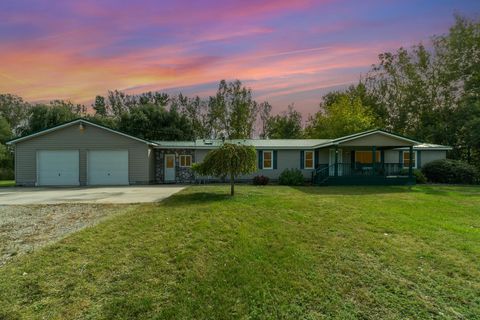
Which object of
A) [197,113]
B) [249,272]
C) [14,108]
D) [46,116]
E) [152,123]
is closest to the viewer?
[249,272]

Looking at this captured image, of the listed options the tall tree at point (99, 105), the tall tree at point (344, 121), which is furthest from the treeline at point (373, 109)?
the tall tree at point (99, 105)

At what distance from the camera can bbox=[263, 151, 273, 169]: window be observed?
19808 mm

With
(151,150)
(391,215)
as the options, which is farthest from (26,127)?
(391,215)

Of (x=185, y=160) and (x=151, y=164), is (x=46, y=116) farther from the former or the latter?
(x=185, y=160)

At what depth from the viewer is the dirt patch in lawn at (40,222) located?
17.5 feet

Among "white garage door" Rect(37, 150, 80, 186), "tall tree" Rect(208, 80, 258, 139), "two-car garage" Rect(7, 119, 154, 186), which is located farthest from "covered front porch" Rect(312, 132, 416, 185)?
"tall tree" Rect(208, 80, 258, 139)

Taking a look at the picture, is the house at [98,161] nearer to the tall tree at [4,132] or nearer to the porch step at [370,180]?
the porch step at [370,180]

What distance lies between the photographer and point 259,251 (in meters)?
5.00

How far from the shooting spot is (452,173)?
62.6ft

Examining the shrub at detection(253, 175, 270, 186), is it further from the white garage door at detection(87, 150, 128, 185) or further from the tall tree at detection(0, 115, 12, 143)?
the tall tree at detection(0, 115, 12, 143)

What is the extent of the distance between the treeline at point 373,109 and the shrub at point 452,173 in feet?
17.4

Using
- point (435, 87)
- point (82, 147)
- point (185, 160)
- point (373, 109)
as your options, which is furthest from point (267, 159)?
point (435, 87)

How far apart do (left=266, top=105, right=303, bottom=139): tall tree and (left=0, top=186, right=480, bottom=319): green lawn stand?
32061 mm

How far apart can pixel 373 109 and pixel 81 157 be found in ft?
104
